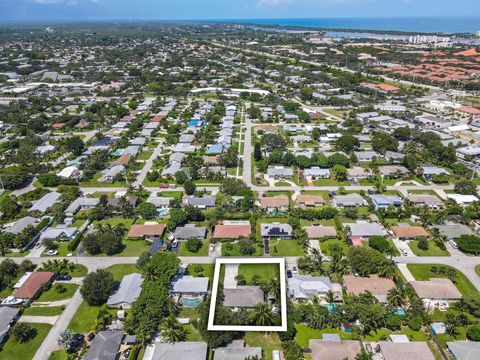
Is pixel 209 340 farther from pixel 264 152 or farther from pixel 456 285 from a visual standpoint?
pixel 264 152

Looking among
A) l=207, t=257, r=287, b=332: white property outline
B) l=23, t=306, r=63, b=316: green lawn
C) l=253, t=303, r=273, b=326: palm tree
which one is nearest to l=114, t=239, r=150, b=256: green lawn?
l=23, t=306, r=63, b=316: green lawn

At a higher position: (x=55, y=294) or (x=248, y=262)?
(x=248, y=262)

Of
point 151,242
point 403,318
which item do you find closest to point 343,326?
point 403,318

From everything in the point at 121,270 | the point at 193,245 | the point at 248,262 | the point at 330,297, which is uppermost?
the point at 248,262

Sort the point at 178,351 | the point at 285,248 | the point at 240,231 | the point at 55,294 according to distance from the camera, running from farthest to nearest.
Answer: the point at 240,231 < the point at 285,248 < the point at 55,294 < the point at 178,351

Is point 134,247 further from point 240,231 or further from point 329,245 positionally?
point 329,245

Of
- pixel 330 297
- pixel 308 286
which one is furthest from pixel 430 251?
pixel 308 286

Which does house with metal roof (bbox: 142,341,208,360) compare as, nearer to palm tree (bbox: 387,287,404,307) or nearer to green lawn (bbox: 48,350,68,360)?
green lawn (bbox: 48,350,68,360)
